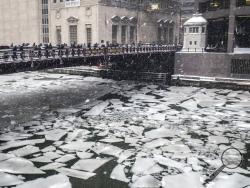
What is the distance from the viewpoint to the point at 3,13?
6744 centimetres

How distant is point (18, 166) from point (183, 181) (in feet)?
23.4

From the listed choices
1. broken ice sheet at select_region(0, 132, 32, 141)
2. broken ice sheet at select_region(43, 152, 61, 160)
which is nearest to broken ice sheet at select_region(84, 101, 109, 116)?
broken ice sheet at select_region(0, 132, 32, 141)

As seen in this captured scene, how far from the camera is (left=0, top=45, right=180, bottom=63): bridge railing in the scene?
2266 cm

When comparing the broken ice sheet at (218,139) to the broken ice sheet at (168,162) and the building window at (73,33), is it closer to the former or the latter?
the broken ice sheet at (168,162)

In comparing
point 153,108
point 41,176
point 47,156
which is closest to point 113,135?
point 47,156

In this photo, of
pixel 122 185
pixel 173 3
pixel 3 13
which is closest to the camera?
pixel 122 185

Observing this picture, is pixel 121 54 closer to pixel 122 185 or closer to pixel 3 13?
pixel 122 185

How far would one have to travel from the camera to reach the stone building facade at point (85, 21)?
5438 cm

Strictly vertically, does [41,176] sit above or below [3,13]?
below

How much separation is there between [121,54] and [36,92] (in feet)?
32.7

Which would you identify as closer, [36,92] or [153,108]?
[153,108]

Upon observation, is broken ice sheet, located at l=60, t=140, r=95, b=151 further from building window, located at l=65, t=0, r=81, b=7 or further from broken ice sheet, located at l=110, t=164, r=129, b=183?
building window, located at l=65, t=0, r=81, b=7

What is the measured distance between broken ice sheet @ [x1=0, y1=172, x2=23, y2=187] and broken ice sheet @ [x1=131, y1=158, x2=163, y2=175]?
4763mm

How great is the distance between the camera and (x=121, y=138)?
18.2 metres
